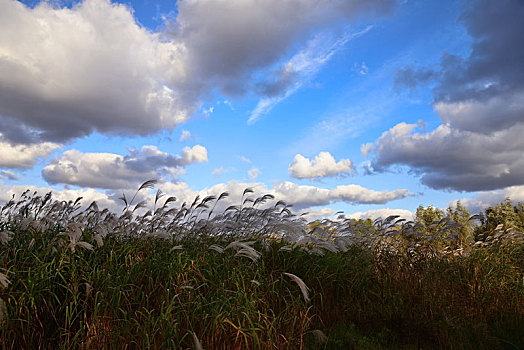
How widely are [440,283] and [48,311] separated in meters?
5.65

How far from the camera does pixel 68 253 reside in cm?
469

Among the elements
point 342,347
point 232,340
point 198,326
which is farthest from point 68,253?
point 342,347

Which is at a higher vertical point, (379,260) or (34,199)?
(34,199)

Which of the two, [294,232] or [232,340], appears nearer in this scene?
[232,340]

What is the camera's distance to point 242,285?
4.72 metres

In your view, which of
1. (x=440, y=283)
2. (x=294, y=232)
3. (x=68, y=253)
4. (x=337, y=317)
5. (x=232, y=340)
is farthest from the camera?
(x=440, y=283)

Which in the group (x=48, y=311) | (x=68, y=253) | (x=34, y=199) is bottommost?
(x=48, y=311)

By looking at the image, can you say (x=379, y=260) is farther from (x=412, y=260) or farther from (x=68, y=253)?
(x=68, y=253)

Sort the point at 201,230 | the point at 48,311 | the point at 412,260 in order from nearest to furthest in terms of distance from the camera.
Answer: the point at 48,311
the point at 201,230
the point at 412,260

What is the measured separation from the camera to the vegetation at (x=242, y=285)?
12.1 ft

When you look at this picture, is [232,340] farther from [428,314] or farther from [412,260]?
[412,260]

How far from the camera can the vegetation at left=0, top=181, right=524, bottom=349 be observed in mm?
3674

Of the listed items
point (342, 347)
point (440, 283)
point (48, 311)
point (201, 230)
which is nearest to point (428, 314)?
point (440, 283)

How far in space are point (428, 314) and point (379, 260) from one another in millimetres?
1415
